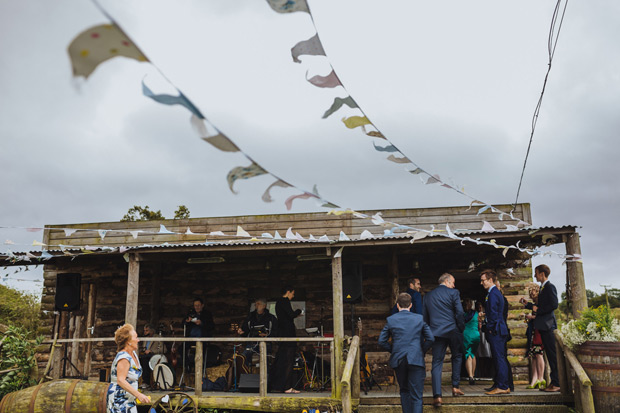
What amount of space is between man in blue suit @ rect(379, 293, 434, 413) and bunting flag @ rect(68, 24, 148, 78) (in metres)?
5.16

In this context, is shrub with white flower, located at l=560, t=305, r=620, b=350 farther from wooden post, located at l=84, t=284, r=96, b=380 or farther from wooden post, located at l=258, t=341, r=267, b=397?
wooden post, located at l=84, t=284, r=96, b=380

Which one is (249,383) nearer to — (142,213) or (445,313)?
(445,313)

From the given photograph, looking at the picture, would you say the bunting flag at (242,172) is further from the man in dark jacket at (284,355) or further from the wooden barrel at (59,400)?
the wooden barrel at (59,400)

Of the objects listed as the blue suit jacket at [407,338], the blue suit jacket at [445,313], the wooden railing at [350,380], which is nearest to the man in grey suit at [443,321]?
the blue suit jacket at [445,313]

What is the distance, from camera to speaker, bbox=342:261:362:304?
32.0 ft

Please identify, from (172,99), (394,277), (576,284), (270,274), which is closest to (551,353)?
(576,284)

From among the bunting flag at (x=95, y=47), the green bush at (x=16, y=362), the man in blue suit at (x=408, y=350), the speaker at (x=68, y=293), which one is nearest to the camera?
the bunting flag at (x=95, y=47)

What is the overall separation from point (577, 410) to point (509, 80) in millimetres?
4654

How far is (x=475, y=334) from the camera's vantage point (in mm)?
8883

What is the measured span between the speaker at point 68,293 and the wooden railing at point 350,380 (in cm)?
580

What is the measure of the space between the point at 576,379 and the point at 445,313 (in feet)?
6.16

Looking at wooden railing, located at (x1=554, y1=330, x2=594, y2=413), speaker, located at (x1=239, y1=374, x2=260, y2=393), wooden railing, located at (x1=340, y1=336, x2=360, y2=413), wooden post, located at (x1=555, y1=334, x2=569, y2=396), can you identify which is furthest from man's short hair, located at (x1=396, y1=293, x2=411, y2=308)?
speaker, located at (x1=239, y1=374, x2=260, y2=393)

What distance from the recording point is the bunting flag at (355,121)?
166 inches

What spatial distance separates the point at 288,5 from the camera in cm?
323
